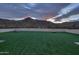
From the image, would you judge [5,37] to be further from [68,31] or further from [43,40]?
[68,31]

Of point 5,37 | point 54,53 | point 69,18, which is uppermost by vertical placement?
point 69,18

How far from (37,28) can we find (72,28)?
19.7 inches

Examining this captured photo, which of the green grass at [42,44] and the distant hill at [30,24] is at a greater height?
the distant hill at [30,24]

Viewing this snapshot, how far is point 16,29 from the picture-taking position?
142 inches

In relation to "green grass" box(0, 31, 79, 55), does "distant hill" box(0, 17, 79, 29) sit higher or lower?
higher

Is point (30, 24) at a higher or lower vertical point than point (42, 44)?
higher

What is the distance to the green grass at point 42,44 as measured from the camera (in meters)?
3.54

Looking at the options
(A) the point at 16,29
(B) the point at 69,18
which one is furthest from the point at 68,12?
(A) the point at 16,29

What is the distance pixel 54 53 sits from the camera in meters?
3.54

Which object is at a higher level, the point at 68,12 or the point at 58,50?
the point at 68,12

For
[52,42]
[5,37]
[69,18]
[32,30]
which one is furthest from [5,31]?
[69,18]

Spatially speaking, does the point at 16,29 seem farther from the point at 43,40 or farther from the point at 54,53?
the point at 54,53

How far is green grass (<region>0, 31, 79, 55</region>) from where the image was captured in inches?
139

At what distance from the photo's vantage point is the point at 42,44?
356cm
